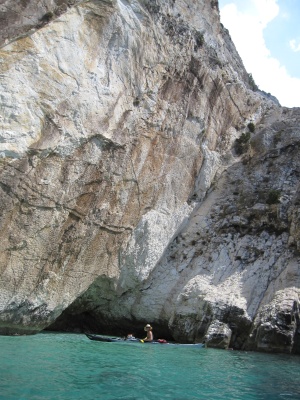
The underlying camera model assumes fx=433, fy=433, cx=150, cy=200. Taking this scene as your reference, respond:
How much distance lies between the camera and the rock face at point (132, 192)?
17.9 meters

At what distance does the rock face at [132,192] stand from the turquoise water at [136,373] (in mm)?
3003

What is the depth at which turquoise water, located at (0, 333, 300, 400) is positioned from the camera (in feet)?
28.7

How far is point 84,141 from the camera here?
19.6 meters

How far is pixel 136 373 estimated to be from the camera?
36.3ft

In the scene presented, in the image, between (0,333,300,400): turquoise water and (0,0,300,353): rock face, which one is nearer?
(0,333,300,400): turquoise water

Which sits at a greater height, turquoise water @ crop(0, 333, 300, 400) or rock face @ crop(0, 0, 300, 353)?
rock face @ crop(0, 0, 300, 353)

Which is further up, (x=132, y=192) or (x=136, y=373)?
(x=132, y=192)

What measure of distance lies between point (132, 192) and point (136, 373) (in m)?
12.1

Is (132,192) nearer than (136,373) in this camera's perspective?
No

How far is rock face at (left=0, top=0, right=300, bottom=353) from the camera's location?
1788 cm

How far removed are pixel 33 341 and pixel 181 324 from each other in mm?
6732

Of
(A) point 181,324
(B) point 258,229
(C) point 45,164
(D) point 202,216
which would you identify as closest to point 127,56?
(C) point 45,164

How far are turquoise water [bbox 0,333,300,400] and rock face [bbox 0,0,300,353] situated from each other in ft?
9.85

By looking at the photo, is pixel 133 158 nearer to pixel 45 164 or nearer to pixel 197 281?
pixel 45 164
